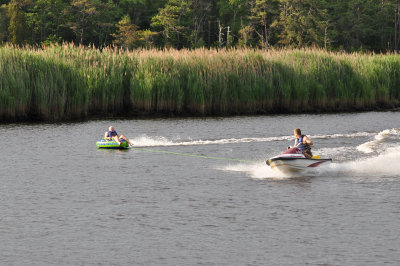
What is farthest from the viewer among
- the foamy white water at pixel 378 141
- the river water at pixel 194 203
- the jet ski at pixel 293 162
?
the foamy white water at pixel 378 141

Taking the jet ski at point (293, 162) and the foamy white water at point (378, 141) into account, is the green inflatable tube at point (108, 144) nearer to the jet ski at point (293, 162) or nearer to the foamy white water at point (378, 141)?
the jet ski at point (293, 162)

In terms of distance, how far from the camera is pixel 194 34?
94.8m

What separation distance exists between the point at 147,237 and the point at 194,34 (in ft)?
273

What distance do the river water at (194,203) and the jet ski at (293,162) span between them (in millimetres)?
310

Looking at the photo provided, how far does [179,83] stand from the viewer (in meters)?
36.1

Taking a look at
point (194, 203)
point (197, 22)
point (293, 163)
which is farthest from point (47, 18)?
point (194, 203)

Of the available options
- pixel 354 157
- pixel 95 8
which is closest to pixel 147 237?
pixel 354 157

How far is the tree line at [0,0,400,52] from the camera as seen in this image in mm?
85125

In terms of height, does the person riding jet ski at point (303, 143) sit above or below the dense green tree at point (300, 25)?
below

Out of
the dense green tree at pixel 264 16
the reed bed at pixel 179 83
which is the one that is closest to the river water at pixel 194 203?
the reed bed at pixel 179 83

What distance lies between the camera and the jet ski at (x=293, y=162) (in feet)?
64.6

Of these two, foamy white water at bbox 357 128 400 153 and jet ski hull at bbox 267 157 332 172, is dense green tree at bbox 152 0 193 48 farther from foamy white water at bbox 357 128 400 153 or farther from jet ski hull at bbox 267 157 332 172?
jet ski hull at bbox 267 157 332 172

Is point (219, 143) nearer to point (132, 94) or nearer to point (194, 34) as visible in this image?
point (132, 94)

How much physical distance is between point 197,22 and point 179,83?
64935 mm
